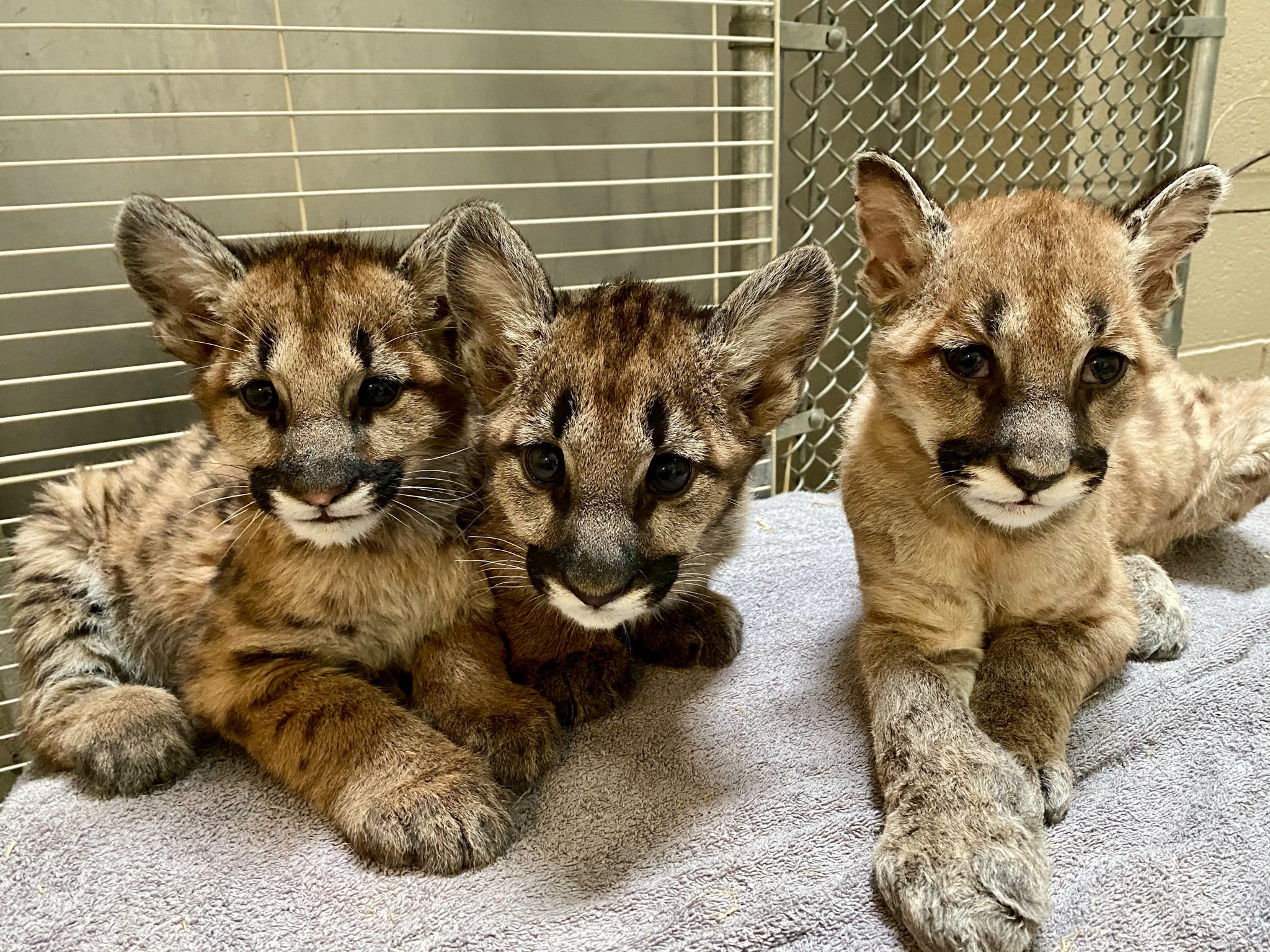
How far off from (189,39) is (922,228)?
6.15 feet

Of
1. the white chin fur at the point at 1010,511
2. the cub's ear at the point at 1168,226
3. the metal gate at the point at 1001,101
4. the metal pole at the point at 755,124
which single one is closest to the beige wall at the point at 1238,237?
the metal gate at the point at 1001,101

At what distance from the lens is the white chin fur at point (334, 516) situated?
54.4 inches

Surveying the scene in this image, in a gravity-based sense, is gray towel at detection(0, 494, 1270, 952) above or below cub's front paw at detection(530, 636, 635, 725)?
below

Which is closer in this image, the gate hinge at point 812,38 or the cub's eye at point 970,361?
the cub's eye at point 970,361

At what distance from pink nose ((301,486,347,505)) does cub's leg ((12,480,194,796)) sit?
58 cm

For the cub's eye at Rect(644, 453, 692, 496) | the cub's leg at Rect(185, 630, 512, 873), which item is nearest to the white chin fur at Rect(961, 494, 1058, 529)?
the cub's eye at Rect(644, 453, 692, 496)

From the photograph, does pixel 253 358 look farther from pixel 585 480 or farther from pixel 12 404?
pixel 12 404

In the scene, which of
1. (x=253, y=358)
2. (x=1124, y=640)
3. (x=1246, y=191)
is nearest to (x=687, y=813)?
(x=1124, y=640)

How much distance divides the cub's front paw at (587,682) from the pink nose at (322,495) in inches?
21.5

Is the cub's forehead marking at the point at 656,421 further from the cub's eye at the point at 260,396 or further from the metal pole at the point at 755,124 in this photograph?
the metal pole at the point at 755,124

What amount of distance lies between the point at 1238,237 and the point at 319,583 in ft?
11.7

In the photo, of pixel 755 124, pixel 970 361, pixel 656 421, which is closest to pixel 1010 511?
pixel 970 361

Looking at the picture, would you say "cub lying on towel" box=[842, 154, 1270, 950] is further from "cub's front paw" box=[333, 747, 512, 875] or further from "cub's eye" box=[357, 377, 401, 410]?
"cub's eye" box=[357, 377, 401, 410]

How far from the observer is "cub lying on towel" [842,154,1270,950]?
1240 mm
